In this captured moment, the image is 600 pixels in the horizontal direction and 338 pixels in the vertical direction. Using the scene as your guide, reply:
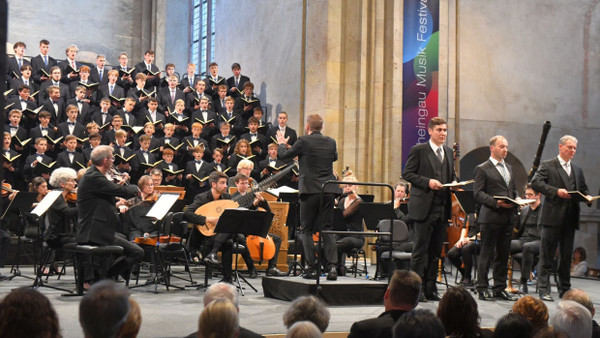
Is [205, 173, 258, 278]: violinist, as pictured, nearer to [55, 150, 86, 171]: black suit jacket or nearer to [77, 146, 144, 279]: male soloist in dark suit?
[77, 146, 144, 279]: male soloist in dark suit

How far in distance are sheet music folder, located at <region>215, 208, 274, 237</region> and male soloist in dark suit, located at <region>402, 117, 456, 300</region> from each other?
162 cm

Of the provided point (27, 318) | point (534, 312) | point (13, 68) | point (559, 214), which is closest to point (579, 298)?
point (534, 312)

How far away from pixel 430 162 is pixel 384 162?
6223mm

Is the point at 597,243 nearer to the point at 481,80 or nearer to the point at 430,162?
the point at 481,80

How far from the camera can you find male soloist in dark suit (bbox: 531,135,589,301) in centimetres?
845

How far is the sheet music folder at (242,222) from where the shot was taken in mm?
8047

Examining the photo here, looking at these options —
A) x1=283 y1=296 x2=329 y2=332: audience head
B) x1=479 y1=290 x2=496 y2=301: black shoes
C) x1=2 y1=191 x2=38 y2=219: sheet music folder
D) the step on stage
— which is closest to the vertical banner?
x1=479 y1=290 x2=496 y2=301: black shoes

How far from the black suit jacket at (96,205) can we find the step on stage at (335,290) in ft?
6.07

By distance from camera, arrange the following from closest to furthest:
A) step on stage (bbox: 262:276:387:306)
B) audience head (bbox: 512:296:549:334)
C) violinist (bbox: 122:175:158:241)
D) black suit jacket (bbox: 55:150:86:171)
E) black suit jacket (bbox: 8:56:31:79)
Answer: audience head (bbox: 512:296:549:334)
step on stage (bbox: 262:276:387:306)
violinist (bbox: 122:175:158:241)
black suit jacket (bbox: 55:150:86:171)
black suit jacket (bbox: 8:56:31:79)

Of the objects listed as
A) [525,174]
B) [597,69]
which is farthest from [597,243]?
[597,69]

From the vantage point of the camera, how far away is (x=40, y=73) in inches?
550

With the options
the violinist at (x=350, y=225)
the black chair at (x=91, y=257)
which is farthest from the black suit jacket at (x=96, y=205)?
the violinist at (x=350, y=225)

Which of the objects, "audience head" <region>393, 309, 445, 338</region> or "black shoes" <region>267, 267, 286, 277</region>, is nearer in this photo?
"audience head" <region>393, 309, 445, 338</region>

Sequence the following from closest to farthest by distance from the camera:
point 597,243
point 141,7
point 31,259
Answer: point 31,259, point 597,243, point 141,7
